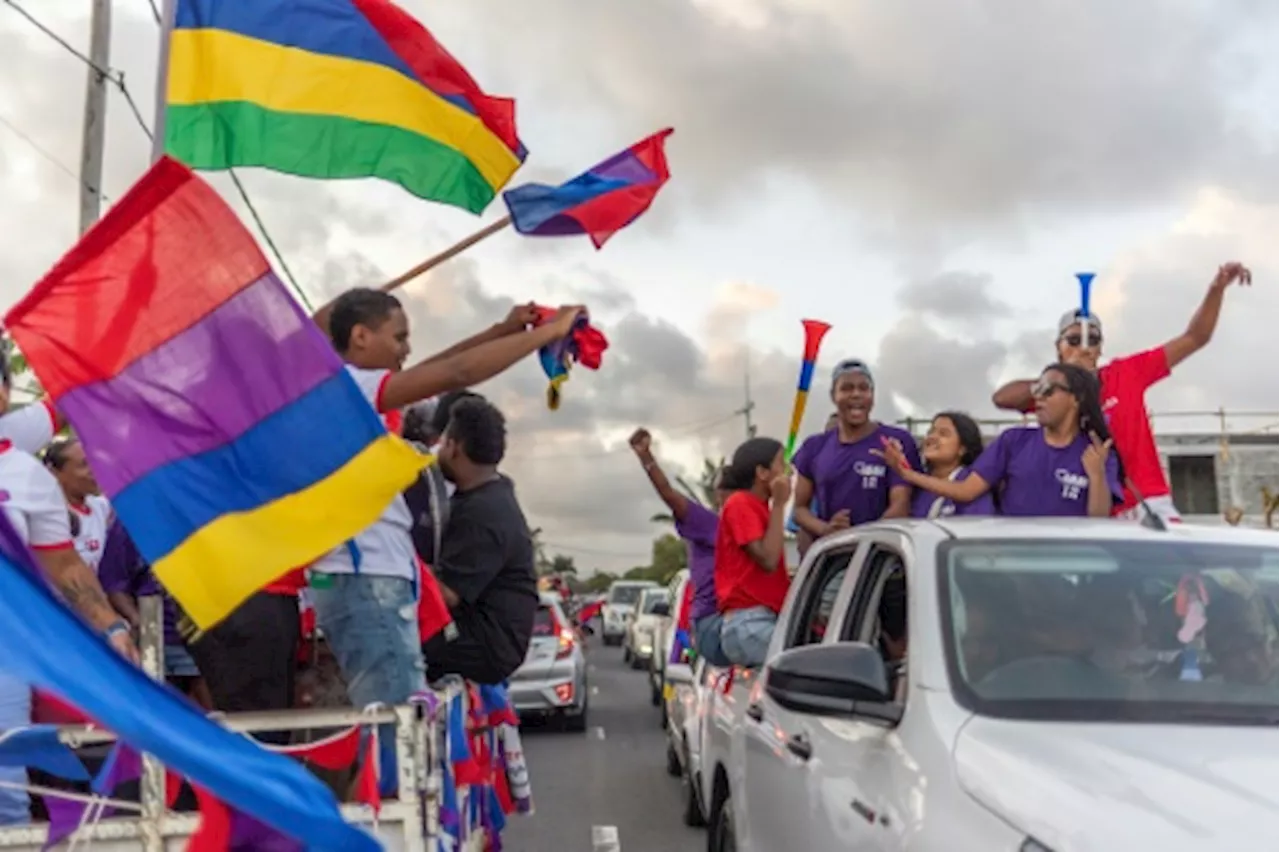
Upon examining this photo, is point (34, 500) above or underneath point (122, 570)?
above

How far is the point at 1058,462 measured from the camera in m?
5.85

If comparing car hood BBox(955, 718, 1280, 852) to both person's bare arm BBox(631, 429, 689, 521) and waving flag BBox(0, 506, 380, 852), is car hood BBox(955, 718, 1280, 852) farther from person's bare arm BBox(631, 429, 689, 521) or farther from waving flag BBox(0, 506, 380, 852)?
person's bare arm BBox(631, 429, 689, 521)

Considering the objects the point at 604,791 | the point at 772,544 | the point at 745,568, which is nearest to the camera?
the point at 772,544

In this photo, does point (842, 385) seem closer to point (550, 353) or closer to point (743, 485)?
point (743, 485)

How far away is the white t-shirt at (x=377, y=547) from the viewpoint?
4391mm

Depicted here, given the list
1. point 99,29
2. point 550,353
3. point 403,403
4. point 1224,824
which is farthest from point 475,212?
point 99,29

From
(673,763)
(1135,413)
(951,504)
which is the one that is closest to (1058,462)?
(951,504)

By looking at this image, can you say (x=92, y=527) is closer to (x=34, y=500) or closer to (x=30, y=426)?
(x=30, y=426)

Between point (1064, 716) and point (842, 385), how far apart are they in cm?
396

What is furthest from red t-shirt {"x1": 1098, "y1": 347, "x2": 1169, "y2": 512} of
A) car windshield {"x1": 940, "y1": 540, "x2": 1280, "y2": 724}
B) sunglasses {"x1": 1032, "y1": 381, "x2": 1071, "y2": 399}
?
car windshield {"x1": 940, "y1": 540, "x2": 1280, "y2": 724}

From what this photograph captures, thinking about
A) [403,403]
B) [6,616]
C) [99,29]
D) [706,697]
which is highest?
[99,29]

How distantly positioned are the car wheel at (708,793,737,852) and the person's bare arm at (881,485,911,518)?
1877mm

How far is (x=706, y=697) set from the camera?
6.88 m

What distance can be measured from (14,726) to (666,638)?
12.6 metres
